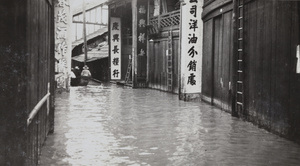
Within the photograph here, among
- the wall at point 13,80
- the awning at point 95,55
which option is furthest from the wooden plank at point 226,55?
the awning at point 95,55

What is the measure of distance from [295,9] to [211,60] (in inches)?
286

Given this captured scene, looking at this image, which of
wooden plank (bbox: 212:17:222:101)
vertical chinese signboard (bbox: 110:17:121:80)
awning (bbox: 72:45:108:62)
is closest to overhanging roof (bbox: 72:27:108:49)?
awning (bbox: 72:45:108:62)

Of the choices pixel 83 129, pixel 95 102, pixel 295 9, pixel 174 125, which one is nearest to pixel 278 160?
pixel 295 9

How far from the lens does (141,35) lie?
2464 centimetres

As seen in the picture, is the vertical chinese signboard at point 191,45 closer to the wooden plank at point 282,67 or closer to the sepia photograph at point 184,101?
the sepia photograph at point 184,101

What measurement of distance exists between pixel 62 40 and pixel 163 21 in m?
5.93

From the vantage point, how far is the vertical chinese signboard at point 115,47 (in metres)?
28.1

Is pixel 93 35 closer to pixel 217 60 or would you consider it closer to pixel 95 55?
pixel 95 55

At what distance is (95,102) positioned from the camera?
15.6m

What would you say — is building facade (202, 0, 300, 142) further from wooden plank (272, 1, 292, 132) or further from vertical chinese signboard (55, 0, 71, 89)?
vertical chinese signboard (55, 0, 71, 89)

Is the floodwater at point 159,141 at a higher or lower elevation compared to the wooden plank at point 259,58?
lower

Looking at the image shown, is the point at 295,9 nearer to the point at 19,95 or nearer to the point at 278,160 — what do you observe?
the point at 278,160

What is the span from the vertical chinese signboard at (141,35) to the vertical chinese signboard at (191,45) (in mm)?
8414

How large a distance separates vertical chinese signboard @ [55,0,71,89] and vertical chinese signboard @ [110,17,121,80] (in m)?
7.70
